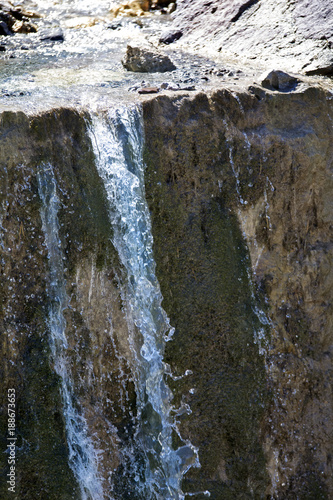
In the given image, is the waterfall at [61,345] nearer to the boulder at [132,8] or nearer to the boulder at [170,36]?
the boulder at [170,36]

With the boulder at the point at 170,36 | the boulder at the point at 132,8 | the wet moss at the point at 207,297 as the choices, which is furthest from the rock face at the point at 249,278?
the boulder at the point at 132,8

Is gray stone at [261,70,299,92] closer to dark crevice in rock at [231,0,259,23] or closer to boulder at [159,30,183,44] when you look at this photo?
dark crevice in rock at [231,0,259,23]

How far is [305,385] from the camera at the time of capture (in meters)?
4.61

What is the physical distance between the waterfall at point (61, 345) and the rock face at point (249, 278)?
716mm

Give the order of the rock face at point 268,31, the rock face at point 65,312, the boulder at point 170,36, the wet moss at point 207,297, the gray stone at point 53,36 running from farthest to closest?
the gray stone at point 53,36 < the boulder at point 170,36 < the rock face at point 268,31 < the wet moss at point 207,297 < the rock face at point 65,312

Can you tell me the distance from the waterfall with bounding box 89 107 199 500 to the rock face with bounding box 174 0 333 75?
2.16 m

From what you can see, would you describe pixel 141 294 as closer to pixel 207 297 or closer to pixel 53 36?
pixel 207 297

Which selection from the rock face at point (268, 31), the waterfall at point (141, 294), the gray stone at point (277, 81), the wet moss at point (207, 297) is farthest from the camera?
the rock face at point (268, 31)

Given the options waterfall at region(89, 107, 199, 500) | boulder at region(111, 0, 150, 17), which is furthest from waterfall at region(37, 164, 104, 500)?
boulder at region(111, 0, 150, 17)

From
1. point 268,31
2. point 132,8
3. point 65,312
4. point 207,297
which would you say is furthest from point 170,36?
point 65,312

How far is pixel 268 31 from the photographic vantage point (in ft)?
19.9

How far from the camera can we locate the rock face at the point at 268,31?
5.47 m

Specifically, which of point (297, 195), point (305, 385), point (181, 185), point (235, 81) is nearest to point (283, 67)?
point (235, 81)

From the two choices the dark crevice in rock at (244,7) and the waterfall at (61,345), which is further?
the dark crevice in rock at (244,7)
